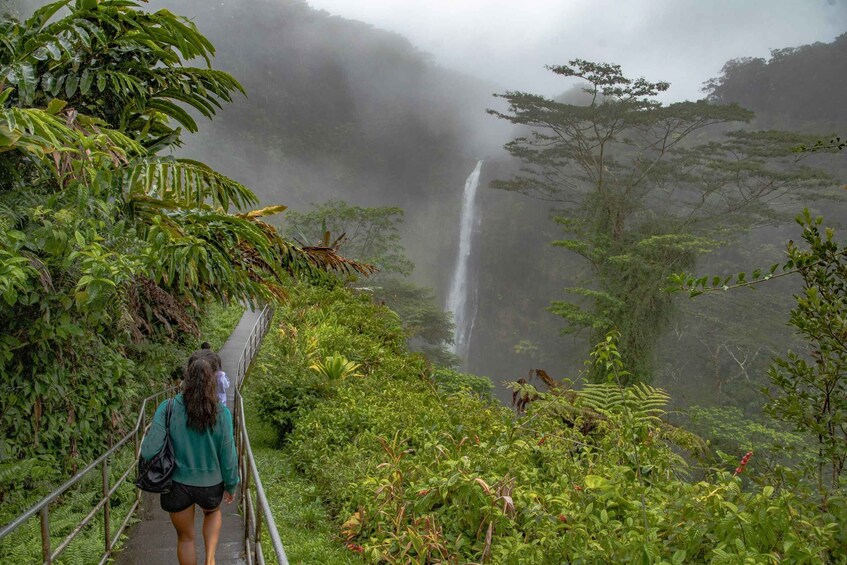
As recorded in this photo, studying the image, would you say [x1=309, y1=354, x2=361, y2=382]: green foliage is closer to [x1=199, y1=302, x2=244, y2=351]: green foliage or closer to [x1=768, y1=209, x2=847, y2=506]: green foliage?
[x1=199, y1=302, x2=244, y2=351]: green foliage

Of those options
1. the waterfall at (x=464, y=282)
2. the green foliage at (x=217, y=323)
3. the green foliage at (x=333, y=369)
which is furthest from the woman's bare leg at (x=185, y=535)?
the waterfall at (x=464, y=282)

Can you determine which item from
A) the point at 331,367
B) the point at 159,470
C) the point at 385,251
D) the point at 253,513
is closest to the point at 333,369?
the point at 331,367

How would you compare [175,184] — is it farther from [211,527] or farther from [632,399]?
[632,399]

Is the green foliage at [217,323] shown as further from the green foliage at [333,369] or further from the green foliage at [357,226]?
the green foliage at [357,226]

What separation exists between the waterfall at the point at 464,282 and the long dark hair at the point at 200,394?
38.2m

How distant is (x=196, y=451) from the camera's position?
3084 mm

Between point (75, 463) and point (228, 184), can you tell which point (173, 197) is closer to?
point (228, 184)

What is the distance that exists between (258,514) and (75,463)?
9.87 ft

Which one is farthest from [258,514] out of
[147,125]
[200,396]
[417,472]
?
[147,125]

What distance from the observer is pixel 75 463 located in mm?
5023

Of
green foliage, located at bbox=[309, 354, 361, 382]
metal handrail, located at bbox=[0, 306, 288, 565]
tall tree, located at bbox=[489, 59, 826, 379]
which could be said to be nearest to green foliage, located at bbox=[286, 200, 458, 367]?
tall tree, located at bbox=[489, 59, 826, 379]

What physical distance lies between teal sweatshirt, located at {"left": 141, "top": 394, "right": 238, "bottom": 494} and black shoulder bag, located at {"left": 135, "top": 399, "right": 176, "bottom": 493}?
0.02 m

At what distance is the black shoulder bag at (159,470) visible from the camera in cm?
300

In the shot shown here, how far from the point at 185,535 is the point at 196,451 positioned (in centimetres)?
47
